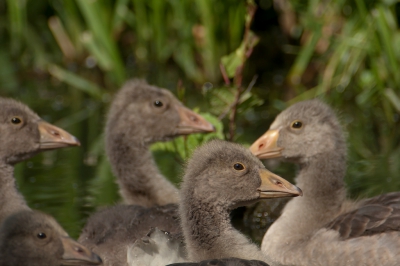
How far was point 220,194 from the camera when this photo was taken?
24.0ft

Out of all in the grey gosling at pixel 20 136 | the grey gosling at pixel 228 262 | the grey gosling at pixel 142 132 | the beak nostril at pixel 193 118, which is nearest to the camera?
the grey gosling at pixel 228 262

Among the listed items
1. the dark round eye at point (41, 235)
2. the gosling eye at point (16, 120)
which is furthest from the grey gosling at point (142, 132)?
the dark round eye at point (41, 235)

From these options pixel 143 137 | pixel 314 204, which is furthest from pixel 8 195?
pixel 314 204

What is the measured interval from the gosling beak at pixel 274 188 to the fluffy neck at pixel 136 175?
6.77 ft

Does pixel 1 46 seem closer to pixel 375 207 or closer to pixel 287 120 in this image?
pixel 287 120

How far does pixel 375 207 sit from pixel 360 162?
3538 mm

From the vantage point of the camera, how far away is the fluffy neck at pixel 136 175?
9.44 metres

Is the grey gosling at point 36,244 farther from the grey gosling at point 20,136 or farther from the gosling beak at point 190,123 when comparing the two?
the gosling beak at point 190,123

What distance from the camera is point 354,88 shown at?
14133mm

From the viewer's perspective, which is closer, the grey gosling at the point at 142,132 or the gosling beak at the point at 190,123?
the grey gosling at the point at 142,132

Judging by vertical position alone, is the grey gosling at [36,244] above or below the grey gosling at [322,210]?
below

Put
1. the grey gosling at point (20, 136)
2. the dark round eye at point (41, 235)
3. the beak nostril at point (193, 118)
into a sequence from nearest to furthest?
the dark round eye at point (41, 235) → the grey gosling at point (20, 136) → the beak nostril at point (193, 118)

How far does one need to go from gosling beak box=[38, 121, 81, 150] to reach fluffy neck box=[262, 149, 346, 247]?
2285 mm

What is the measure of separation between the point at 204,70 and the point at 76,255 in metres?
9.57
